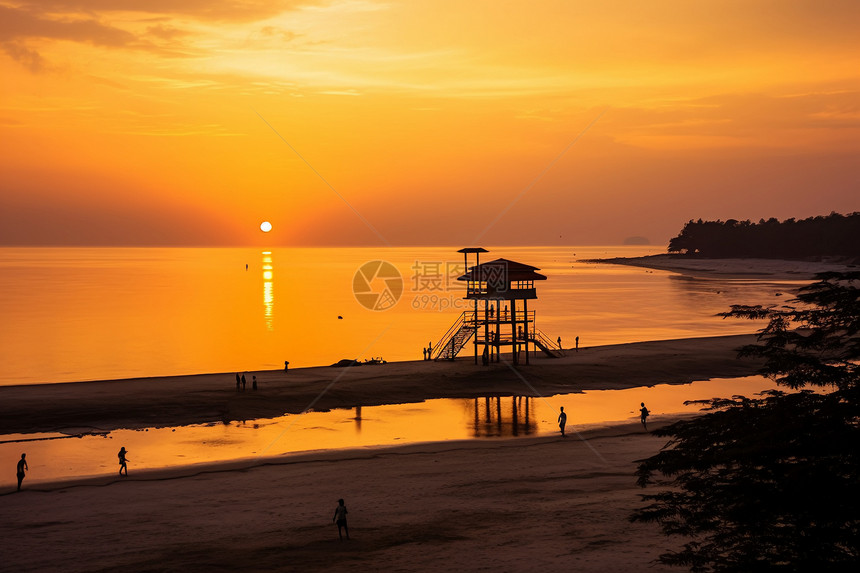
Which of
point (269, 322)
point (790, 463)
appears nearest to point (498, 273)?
point (790, 463)

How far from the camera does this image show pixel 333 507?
2239cm

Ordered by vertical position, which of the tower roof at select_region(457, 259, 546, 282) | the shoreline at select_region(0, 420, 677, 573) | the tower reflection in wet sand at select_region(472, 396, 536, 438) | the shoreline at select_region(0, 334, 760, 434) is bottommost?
the shoreline at select_region(0, 420, 677, 573)

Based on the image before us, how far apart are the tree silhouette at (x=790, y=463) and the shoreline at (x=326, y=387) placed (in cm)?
2924

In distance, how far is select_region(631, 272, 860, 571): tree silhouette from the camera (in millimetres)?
10555

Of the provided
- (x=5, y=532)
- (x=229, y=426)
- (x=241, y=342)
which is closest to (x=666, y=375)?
(x=229, y=426)

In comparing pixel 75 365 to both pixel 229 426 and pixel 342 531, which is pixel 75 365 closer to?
pixel 229 426

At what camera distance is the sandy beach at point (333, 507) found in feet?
59.7

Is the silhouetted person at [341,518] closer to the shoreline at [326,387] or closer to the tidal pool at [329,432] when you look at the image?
the tidal pool at [329,432]

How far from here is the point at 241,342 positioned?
75812mm

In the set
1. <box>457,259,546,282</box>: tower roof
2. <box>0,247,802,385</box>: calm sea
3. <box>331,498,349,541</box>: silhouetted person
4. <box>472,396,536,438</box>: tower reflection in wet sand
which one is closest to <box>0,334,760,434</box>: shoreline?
<box>472,396,536,438</box>: tower reflection in wet sand

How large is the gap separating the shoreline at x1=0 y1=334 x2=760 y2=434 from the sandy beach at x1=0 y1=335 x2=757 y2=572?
0.70 ft

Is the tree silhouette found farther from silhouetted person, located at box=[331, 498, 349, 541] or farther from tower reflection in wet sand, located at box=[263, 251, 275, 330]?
tower reflection in wet sand, located at box=[263, 251, 275, 330]

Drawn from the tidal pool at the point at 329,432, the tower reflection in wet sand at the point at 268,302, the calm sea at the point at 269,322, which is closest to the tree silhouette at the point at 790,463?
the tidal pool at the point at 329,432

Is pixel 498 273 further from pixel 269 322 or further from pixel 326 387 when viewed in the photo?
pixel 269 322
